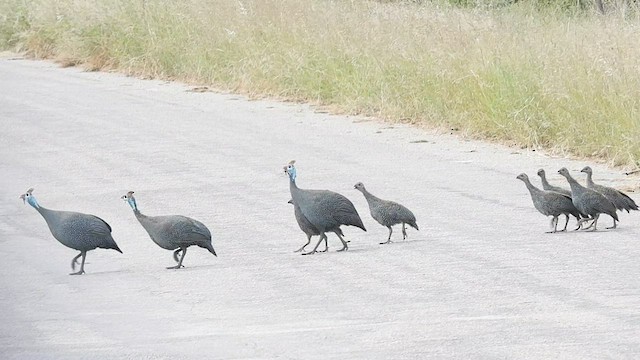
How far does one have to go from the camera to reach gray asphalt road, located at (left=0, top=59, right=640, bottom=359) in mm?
7902

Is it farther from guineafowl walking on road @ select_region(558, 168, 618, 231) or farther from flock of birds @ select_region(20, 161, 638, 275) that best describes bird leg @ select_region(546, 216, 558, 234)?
guineafowl walking on road @ select_region(558, 168, 618, 231)

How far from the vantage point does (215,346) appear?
25.5 feet

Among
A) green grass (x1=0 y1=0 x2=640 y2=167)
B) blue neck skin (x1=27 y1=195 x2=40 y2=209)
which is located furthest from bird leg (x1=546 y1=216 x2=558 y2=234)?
blue neck skin (x1=27 y1=195 x2=40 y2=209)

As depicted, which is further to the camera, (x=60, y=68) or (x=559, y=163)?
(x=60, y=68)

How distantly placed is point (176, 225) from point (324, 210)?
1040 mm

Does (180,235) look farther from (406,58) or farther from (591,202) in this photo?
(406,58)

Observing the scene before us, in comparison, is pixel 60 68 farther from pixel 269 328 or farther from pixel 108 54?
pixel 269 328

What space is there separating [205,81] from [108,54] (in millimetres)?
2813

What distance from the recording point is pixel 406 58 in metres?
17.5

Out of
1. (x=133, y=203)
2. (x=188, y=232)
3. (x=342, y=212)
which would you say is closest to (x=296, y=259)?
(x=342, y=212)

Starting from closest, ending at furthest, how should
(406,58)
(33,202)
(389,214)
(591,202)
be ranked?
(33,202)
(389,214)
(591,202)
(406,58)

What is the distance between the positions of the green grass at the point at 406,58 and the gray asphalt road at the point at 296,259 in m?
0.44

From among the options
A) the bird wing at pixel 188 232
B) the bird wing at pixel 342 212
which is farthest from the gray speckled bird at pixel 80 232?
the bird wing at pixel 342 212

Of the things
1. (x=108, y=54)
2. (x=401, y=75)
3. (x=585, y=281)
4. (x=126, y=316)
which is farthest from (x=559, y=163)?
(x=108, y=54)
